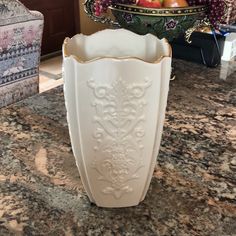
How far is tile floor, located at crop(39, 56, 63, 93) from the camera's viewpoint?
2960 millimetres

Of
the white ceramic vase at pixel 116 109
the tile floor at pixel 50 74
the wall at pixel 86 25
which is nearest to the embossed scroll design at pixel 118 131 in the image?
the white ceramic vase at pixel 116 109

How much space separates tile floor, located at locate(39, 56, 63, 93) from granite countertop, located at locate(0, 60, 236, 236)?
6.81 ft

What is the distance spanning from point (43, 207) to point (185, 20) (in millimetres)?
601

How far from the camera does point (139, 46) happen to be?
535 mm

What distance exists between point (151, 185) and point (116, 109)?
0.67 feet

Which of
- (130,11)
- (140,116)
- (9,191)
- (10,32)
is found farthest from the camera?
(10,32)

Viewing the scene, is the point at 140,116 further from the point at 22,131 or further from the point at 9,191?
the point at 22,131

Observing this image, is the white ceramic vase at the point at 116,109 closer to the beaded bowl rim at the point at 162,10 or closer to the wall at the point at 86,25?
the beaded bowl rim at the point at 162,10

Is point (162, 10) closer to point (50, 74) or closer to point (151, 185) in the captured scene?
point (151, 185)

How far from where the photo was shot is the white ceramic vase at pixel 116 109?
0.42 m

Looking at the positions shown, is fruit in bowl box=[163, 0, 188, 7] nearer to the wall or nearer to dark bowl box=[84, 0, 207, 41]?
dark bowl box=[84, 0, 207, 41]

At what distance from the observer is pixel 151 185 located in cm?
59

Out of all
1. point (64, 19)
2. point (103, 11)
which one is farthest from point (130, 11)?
point (64, 19)

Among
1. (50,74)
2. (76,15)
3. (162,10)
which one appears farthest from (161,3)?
(76,15)
